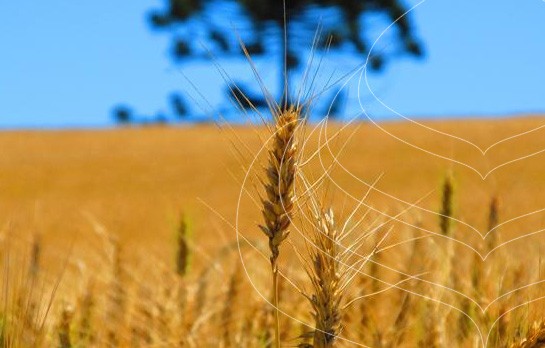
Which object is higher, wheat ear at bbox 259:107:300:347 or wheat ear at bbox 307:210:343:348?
wheat ear at bbox 259:107:300:347

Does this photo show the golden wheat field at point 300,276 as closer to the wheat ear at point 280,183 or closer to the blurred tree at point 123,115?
the wheat ear at point 280,183

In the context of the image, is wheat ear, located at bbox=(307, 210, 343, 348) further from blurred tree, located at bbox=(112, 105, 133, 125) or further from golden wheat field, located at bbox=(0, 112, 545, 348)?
blurred tree, located at bbox=(112, 105, 133, 125)

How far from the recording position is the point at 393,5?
2241 centimetres

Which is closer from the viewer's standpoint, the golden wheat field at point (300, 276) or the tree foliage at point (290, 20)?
the golden wheat field at point (300, 276)

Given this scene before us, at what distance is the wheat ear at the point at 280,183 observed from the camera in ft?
3.35

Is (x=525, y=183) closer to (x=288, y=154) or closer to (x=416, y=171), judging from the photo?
(x=416, y=171)

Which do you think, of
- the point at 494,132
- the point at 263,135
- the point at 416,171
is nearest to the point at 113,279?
the point at 263,135

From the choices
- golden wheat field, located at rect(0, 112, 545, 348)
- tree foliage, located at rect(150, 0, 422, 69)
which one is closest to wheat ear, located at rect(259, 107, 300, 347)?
golden wheat field, located at rect(0, 112, 545, 348)

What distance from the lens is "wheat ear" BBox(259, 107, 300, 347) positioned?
3.35 ft

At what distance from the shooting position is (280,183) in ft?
3.36

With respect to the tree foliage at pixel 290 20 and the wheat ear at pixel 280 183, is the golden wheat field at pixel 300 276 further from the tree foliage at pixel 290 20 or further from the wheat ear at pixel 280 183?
the tree foliage at pixel 290 20

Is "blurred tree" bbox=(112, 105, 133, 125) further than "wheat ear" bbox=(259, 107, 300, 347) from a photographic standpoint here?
Yes

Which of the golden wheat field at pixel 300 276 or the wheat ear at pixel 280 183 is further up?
the wheat ear at pixel 280 183

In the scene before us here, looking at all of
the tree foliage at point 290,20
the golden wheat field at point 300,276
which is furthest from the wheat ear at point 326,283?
the tree foliage at point 290,20
